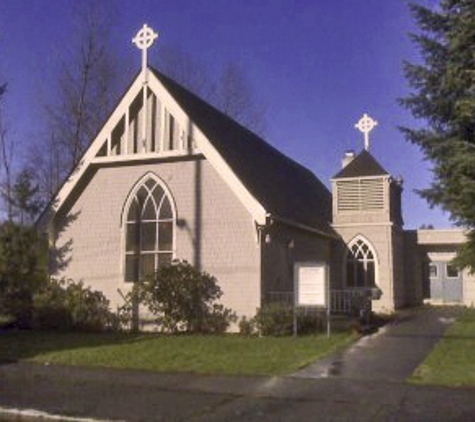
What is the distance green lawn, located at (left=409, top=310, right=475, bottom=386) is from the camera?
10656mm

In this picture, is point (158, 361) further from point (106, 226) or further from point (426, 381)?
point (106, 226)

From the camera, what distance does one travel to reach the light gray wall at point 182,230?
61.1 feet

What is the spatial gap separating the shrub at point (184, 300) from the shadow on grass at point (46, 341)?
34.7 inches

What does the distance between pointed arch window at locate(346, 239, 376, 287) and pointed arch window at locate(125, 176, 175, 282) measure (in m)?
10.5

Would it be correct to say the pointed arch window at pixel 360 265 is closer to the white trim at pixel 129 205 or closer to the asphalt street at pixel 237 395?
the white trim at pixel 129 205

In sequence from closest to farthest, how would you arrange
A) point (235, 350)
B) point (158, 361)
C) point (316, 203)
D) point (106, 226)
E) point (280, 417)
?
→ point (280, 417) < point (158, 361) < point (235, 350) < point (106, 226) < point (316, 203)

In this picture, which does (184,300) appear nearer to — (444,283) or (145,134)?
(145,134)

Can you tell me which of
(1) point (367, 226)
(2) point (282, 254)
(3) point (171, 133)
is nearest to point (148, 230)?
(3) point (171, 133)

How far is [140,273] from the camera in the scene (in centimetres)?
2008

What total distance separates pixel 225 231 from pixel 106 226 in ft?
13.1

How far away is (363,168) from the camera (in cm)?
2825

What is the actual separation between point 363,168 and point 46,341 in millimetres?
16019

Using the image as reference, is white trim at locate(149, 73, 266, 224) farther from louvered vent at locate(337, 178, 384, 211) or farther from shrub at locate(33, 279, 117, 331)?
louvered vent at locate(337, 178, 384, 211)

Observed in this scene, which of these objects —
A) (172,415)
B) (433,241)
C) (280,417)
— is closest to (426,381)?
(280,417)
